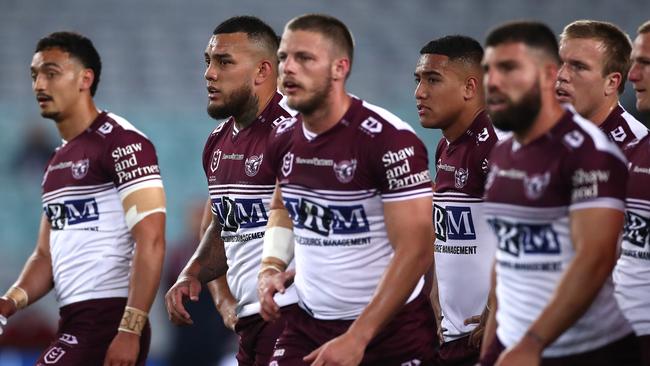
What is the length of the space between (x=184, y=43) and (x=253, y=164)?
11.8 meters

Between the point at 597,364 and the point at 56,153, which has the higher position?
the point at 56,153

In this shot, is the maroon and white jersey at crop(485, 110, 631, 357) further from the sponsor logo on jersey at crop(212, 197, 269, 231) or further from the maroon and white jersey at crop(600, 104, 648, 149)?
the sponsor logo on jersey at crop(212, 197, 269, 231)

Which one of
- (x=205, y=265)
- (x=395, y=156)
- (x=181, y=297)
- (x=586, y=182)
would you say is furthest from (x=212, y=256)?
(x=586, y=182)

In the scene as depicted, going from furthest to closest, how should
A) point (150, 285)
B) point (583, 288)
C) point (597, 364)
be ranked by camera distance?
1. point (150, 285)
2. point (597, 364)
3. point (583, 288)

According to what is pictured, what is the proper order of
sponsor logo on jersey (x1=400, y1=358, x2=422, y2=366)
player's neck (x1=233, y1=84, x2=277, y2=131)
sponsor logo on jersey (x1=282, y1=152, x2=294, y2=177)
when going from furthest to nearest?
player's neck (x1=233, y1=84, x2=277, y2=131), sponsor logo on jersey (x1=282, y1=152, x2=294, y2=177), sponsor logo on jersey (x1=400, y1=358, x2=422, y2=366)

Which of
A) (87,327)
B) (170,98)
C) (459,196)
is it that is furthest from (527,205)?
(170,98)

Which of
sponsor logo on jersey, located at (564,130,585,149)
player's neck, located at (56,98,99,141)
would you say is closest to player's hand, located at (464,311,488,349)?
sponsor logo on jersey, located at (564,130,585,149)

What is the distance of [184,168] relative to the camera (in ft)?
53.4

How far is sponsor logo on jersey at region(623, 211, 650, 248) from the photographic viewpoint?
20.4 ft

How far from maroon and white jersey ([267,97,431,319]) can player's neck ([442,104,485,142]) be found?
1.26 meters

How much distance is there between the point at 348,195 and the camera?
18.7 feet

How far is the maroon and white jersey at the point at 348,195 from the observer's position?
5648 millimetres

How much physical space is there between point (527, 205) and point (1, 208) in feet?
39.3

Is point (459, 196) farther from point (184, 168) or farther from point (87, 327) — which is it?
point (184, 168)
